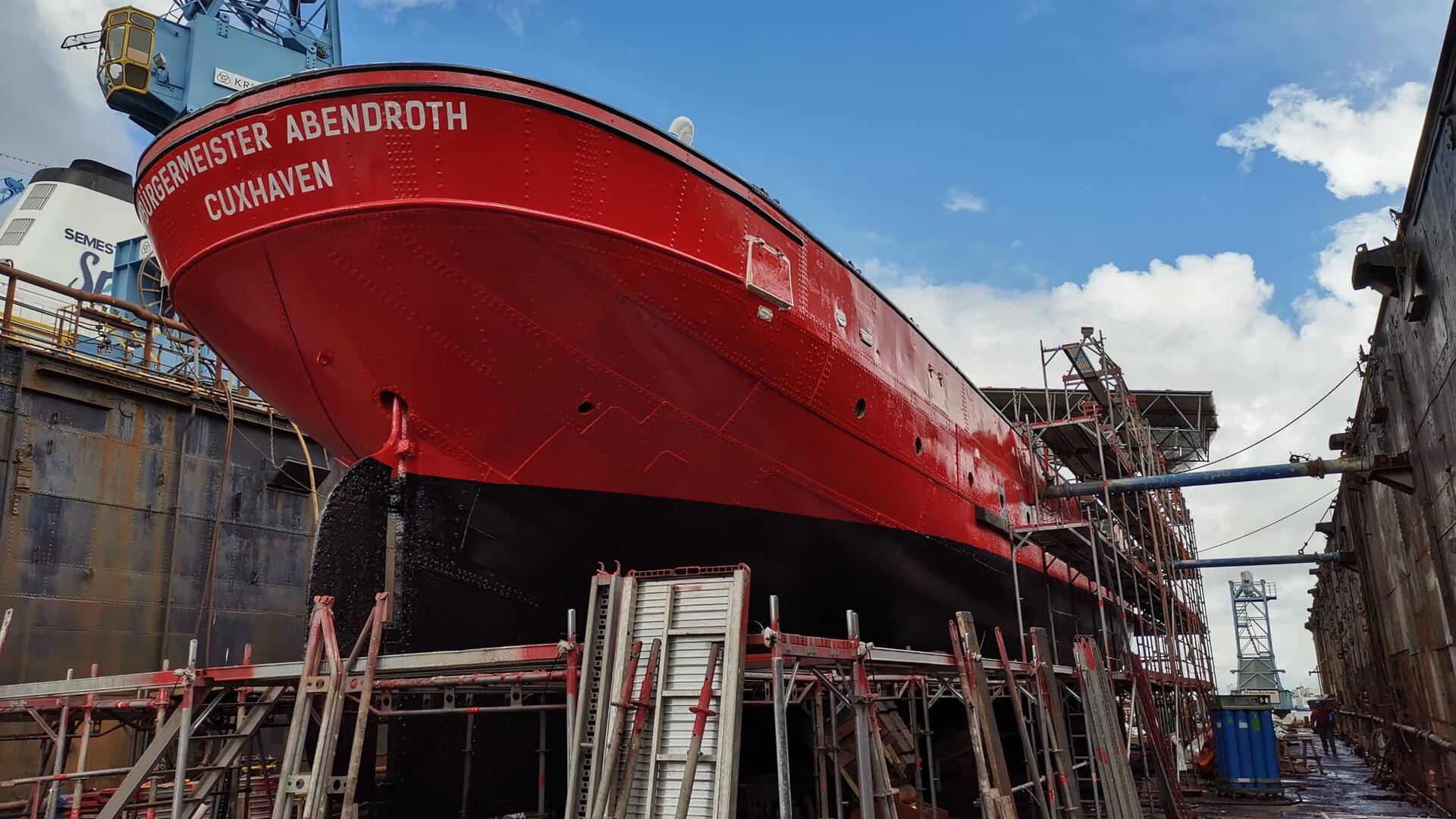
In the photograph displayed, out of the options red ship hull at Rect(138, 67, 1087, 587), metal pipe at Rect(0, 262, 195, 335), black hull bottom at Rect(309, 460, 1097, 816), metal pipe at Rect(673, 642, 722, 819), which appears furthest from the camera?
metal pipe at Rect(0, 262, 195, 335)

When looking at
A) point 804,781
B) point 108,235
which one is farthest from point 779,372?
point 108,235

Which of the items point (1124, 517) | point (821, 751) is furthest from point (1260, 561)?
point (821, 751)

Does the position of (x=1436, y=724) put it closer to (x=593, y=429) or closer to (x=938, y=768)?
(x=938, y=768)

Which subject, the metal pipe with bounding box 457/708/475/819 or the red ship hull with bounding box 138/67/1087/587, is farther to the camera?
the metal pipe with bounding box 457/708/475/819

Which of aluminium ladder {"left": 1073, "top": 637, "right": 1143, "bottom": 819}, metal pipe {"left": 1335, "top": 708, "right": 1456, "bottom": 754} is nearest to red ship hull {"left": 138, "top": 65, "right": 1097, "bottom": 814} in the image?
aluminium ladder {"left": 1073, "top": 637, "right": 1143, "bottom": 819}

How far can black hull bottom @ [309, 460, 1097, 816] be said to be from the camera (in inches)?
265

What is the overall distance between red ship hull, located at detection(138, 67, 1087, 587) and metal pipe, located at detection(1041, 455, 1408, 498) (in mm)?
6987

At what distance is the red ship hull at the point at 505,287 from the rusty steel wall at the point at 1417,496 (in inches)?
211

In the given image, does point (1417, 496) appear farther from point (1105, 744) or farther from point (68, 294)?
point (68, 294)

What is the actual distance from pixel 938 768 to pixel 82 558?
10.4 m

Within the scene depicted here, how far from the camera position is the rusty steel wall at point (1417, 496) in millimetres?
8359

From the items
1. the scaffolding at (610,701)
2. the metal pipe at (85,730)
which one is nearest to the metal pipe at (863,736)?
the scaffolding at (610,701)

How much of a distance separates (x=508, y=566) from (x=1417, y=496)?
33.2 feet

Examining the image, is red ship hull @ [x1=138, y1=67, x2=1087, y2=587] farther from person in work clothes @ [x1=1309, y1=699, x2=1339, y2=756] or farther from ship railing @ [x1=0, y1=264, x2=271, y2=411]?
person in work clothes @ [x1=1309, y1=699, x2=1339, y2=756]
